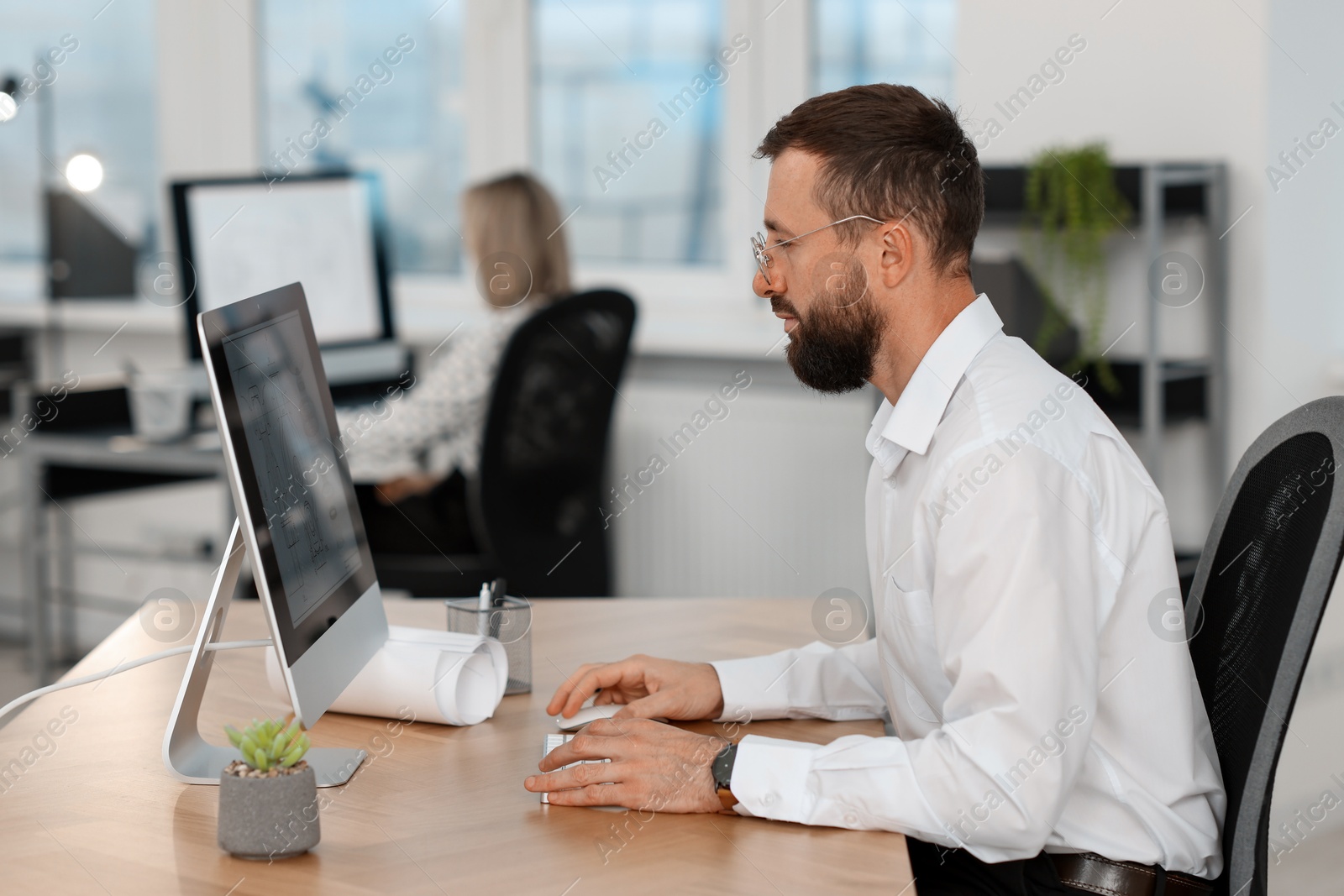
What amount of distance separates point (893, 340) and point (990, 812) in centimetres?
46

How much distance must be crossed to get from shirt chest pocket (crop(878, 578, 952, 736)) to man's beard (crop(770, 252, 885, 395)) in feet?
0.69

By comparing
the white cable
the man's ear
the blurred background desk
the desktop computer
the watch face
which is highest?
the man's ear

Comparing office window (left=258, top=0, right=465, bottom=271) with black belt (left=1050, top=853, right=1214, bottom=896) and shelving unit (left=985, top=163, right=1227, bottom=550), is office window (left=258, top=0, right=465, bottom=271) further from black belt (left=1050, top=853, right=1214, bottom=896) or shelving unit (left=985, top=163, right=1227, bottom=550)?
black belt (left=1050, top=853, right=1214, bottom=896)

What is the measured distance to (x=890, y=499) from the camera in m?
1.27

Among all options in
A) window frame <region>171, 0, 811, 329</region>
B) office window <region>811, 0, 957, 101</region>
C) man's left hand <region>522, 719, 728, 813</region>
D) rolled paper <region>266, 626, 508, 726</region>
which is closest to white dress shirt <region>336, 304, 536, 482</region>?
window frame <region>171, 0, 811, 329</region>

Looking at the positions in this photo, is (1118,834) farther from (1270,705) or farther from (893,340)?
(893,340)

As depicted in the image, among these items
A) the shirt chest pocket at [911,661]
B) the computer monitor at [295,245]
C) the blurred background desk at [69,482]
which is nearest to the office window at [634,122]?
the computer monitor at [295,245]

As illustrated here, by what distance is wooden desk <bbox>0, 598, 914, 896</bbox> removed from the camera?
3.16ft

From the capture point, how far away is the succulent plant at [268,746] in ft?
3.22

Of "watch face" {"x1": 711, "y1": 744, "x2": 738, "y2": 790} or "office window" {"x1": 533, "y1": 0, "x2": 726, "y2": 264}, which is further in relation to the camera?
"office window" {"x1": 533, "y1": 0, "x2": 726, "y2": 264}

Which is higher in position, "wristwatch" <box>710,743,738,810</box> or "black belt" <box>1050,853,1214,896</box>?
"wristwatch" <box>710,743,738,810</box>

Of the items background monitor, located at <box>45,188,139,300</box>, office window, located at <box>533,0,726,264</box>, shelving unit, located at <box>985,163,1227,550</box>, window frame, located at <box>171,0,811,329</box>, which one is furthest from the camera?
background monitor, located at <box>45,188,139,300</box>

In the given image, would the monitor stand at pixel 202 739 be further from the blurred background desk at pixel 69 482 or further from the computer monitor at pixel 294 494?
the blurred background desk at pixel 69 482

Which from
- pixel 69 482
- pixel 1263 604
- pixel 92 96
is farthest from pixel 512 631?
pixel 92 96
